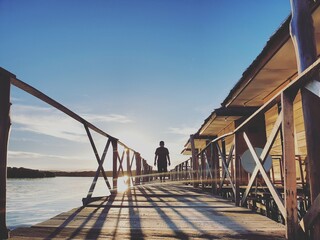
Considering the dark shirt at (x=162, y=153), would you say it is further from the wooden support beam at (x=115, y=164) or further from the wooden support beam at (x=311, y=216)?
the wooden support beam at (x=311, y=216)

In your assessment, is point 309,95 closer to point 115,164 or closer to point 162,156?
point 115,164

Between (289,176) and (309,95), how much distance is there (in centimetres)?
69

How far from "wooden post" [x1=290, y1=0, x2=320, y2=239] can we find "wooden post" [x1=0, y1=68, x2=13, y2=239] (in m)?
2.23

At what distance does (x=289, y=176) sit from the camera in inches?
90.8

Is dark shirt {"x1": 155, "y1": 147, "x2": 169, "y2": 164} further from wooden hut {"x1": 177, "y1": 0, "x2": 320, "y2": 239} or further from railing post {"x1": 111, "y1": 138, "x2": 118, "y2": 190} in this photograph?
railing post {"x1": 111, "y1": 138, "x2": 118, "y2": 190}

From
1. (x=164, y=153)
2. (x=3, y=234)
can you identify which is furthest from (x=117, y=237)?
(x=164, y=153)

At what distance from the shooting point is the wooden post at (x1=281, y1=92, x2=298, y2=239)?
2256 millimetres

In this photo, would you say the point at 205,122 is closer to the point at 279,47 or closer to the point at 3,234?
the point at 279,47

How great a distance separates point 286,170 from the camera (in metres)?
2.33

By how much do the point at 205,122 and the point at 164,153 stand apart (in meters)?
2.15

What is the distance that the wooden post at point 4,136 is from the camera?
2055 millimetres

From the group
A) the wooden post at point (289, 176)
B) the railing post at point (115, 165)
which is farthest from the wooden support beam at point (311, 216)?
the railing post at point (115, 165)

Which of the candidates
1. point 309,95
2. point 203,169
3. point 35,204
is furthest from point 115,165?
point 35,204

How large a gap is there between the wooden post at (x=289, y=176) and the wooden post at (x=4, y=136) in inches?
86.0
